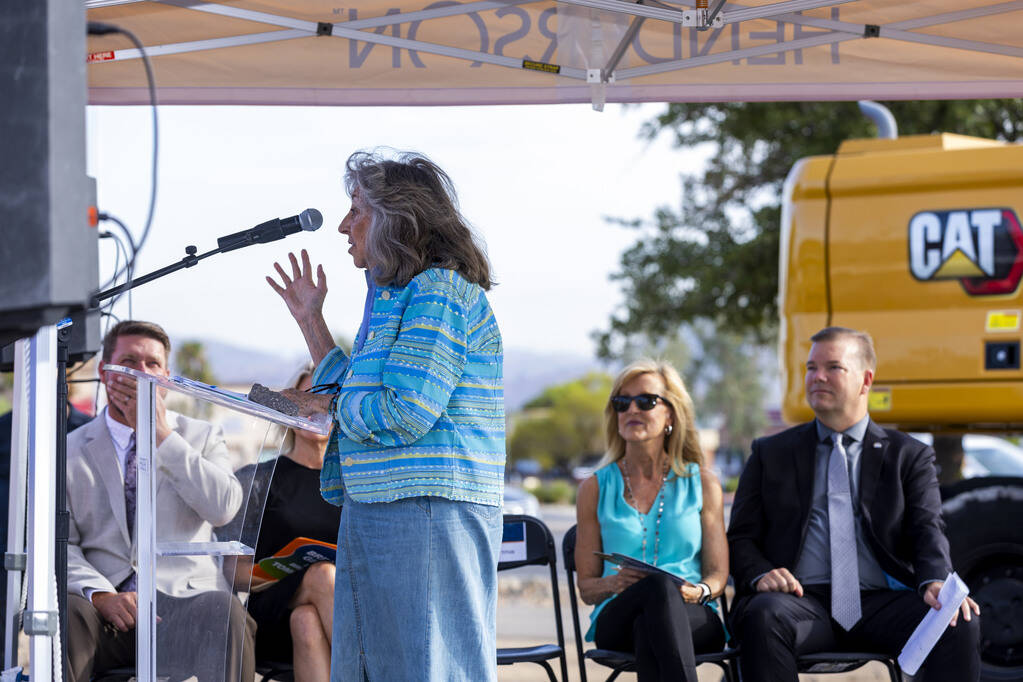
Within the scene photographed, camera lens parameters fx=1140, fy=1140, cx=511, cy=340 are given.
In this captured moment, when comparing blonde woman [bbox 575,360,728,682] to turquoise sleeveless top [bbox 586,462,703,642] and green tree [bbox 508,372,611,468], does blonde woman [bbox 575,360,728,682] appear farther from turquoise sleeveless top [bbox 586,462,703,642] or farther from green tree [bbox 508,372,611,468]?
green tree [bbox 508,372,611,468]

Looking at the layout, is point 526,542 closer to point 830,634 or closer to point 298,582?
point 298,582

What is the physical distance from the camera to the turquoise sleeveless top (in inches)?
169

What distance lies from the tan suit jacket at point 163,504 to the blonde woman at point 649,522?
1.53 metres

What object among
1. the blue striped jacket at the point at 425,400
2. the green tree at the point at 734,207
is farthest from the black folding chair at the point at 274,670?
the green tree at the point at 734,207

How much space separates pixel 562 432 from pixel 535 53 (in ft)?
250

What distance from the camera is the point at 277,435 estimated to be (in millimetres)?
3053

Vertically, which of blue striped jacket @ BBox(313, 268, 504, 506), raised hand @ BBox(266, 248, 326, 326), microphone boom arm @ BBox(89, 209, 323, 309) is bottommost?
blue striped jacket @ BBox(313, 268, 504, 506)

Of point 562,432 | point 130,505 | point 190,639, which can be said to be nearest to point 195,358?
point 562,432

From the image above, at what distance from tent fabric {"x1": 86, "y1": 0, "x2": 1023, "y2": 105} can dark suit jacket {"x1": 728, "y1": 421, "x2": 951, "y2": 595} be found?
1.39 meters

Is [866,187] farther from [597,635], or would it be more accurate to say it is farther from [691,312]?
[691,312]

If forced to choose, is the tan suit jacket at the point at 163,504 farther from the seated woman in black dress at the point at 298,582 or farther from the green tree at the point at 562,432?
the green tree at the point at 562,432

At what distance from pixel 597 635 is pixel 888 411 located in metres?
1.97

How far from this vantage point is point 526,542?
4.60 m

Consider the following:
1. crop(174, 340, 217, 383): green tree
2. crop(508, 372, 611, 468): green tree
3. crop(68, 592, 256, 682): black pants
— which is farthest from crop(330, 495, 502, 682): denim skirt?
crop(508, 372, 611, 468): green tree
